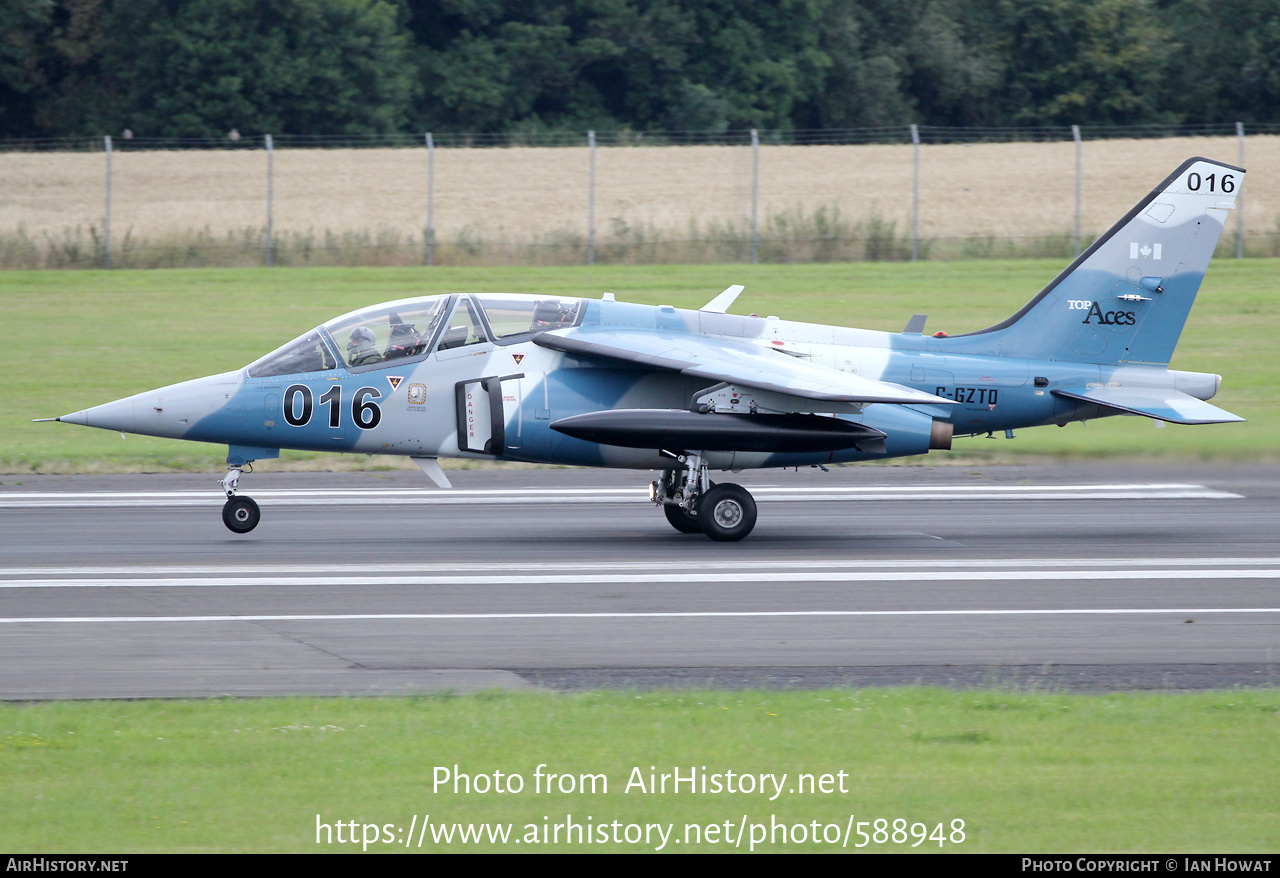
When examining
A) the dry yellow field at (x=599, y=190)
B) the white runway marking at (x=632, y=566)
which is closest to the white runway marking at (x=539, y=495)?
the white runway marking at (x=632, y=566)

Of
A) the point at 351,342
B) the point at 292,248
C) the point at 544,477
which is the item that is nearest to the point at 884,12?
the point at 292,248

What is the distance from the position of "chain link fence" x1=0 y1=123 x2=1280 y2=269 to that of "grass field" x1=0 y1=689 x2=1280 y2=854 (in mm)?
27376

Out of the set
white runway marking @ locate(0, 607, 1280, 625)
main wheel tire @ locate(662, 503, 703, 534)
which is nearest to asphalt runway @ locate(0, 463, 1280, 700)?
white runway marking @ locate(0, 607, 1280, 625)

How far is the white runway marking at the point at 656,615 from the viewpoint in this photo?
38.0 ft

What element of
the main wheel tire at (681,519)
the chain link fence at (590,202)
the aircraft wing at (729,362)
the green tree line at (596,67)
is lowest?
the main wheel tire at (681,519)

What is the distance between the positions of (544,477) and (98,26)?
160ft

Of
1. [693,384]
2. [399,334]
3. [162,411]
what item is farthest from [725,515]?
[162,411]

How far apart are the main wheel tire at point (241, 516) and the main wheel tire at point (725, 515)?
4540 mm

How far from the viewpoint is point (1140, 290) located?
53.4 feet

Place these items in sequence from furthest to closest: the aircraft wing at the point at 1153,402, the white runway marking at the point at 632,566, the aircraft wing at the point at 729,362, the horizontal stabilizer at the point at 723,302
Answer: the horizontal stabilizer at the point at 723,302 → the aircraft wing at the point at 1153,402 → the aircraft wing at the point at 729,362 → the white runway marking at the point at 632,566

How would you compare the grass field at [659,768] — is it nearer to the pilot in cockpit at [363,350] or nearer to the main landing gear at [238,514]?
the main landing gear at [238,514]

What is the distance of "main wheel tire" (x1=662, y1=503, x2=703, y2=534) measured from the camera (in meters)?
15.9

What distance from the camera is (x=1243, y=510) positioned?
58.9 ft

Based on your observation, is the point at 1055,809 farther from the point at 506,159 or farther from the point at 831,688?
the point at 506,159
